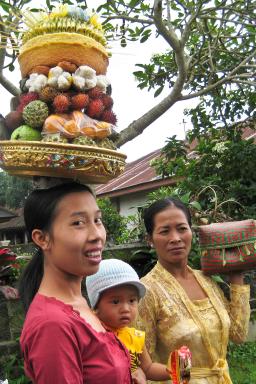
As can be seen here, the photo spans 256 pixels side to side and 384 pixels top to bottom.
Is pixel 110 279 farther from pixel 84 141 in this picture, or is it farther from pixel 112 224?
pixel 112 224

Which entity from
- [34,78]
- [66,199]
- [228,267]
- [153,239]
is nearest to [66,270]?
[66,199]

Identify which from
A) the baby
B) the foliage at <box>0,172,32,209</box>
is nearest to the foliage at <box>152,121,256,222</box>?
the baby

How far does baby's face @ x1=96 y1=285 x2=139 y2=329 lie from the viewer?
1765 mm

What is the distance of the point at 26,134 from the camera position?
58.3 inches

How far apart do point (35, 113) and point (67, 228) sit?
1.41 ft

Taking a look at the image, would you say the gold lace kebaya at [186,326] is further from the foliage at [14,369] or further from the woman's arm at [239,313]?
the foliage at [14,369]

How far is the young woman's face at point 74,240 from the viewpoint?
1.34m

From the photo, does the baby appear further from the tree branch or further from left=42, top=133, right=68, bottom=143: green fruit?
the tree branch

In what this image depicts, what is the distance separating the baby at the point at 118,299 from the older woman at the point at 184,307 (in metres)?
0.23

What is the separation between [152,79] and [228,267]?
12.1 ft

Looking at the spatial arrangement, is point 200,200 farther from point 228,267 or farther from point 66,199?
point 66,199

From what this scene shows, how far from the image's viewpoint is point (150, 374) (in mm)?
1894

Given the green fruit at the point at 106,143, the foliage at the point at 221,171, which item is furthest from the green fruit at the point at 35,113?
the foliage at the point at 221,171

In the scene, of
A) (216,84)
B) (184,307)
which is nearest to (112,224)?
(216,84)
